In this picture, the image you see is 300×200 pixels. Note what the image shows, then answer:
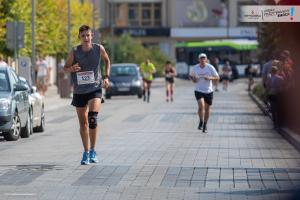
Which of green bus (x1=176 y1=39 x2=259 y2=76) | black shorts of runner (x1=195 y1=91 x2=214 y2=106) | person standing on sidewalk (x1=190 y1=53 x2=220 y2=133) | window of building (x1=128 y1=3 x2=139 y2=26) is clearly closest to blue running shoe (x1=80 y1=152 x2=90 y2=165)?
person standing on sidewalk (x1=190 y1=53 x2=220 y2=133)

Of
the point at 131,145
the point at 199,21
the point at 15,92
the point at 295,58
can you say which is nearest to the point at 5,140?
the point at 15,92

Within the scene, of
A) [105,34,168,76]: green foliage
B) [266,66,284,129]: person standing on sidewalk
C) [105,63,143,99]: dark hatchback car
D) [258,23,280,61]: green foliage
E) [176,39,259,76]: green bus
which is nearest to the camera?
[266,66,284,129]: person standing on sidewalk

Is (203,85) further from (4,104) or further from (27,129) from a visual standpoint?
(4,104)

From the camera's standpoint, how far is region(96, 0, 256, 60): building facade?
101250mm

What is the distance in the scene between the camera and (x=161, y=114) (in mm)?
31625

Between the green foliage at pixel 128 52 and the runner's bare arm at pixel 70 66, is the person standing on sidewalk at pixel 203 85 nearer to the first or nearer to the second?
the runner's bare arm at pixel 70 66

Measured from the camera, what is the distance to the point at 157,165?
1501cm

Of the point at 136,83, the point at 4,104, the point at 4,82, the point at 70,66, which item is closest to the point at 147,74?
the point at 136,83

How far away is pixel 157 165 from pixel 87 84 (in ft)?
5.02

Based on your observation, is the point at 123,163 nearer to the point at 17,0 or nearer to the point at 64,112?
the point at 64,112

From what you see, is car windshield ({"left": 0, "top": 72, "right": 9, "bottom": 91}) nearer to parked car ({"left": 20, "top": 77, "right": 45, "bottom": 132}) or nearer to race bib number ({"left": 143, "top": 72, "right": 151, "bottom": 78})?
parked car ({"left": 20, "top": 77, "right": 45, "bottom": 132})

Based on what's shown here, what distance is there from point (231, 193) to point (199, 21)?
91.6 meters

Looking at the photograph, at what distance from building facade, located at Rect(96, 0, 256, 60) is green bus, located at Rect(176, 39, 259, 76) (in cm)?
1961

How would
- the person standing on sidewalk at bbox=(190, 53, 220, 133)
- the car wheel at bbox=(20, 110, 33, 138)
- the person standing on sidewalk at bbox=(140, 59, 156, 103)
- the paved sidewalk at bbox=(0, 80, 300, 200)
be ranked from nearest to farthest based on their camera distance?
the paved sidewalk at bbox=(0, 80, 300, 200)
the car wheel at bbox=(20, 110, 33, 138)
the person standing on sidewalk at bbox=(190, 53, 220, 133)
the person standing on sidewalk at bbox=(140, 59, 156, 103)
